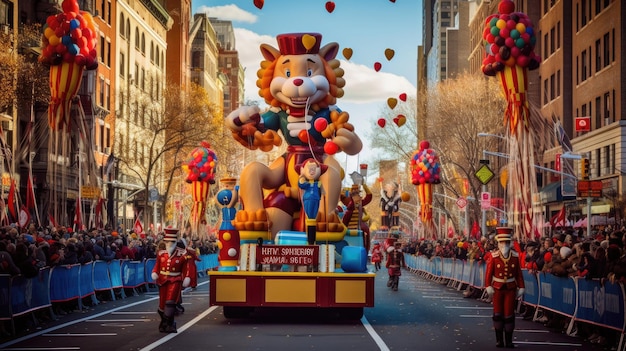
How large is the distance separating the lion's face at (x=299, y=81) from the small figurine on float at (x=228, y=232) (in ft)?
7.08

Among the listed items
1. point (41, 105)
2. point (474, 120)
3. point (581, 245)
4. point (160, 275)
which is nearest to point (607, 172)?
point (474, 120)

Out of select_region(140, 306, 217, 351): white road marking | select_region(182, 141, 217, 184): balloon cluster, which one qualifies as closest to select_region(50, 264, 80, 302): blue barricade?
select_region(140, 306, 217, 351): white road marking

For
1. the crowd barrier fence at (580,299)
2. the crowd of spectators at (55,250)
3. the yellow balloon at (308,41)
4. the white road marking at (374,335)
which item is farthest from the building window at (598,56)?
the white road marking at (374,335)

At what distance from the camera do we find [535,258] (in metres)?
24.6

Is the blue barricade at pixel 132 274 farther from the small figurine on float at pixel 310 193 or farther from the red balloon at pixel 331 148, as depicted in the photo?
the small figurine on float at pixel 310 193

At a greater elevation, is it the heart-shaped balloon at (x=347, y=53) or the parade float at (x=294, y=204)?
the heart-shaped balloon at (x=347, y=53)

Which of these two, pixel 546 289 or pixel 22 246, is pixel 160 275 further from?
pixel 546 289

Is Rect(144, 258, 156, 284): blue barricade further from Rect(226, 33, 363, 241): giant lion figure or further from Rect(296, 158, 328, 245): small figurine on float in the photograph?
Rect(296, 158, 328, 245): small figurine on float

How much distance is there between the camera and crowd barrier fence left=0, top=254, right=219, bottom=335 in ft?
63.2

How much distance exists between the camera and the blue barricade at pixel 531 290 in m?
24.0

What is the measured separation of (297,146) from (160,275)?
5.63m

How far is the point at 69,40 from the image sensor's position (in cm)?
2470

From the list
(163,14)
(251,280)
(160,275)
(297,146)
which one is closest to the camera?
(160,275)

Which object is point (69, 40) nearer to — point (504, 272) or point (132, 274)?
point (132, 274)
